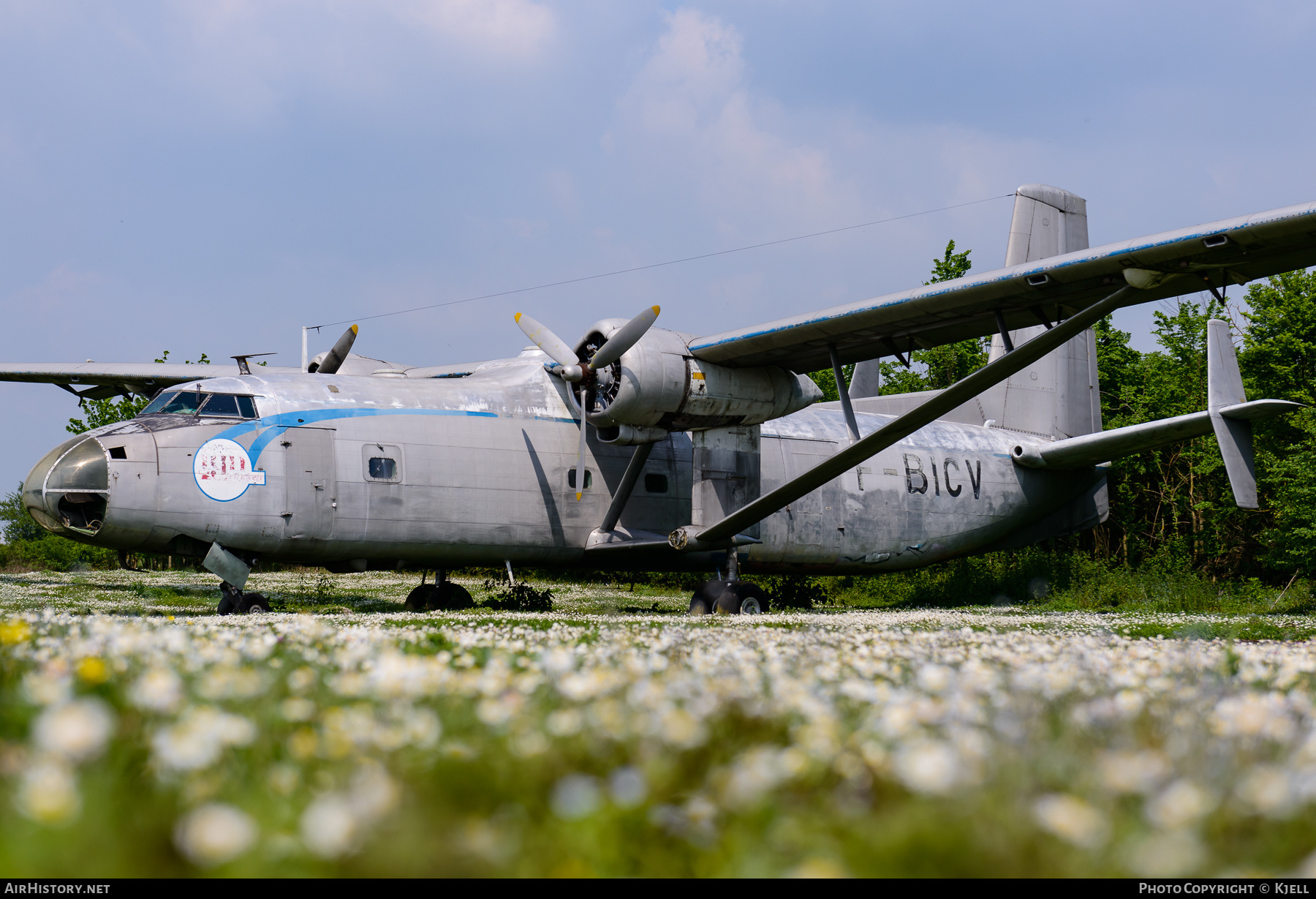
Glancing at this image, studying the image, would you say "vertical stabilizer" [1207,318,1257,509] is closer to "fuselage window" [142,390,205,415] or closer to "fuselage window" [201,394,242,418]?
"fuselage window" [201,394,242,418]

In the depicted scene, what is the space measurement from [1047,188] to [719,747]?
21343mm

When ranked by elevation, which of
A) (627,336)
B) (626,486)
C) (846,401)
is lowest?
(626,486)

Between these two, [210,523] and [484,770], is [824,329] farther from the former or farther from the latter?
[484,770]

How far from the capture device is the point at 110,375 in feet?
63.0

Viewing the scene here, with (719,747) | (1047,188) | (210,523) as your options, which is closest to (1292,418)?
(1047,188)

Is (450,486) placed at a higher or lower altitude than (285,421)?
lower

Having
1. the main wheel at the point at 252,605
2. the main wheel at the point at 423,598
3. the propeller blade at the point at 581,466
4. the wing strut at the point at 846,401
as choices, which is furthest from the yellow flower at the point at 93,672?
the main wheel at the point at 423,598

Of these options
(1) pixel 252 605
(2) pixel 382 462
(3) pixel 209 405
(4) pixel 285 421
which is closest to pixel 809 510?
(2) pixel 382 462

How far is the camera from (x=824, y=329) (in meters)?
13.9

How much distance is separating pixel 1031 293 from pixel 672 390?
488cm

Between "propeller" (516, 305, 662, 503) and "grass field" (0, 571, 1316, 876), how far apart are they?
9673 millimetres

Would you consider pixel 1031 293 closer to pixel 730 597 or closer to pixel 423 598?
pixel 730 597

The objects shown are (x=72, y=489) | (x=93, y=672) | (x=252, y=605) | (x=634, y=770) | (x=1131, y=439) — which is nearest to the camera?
(x=634, y=770)

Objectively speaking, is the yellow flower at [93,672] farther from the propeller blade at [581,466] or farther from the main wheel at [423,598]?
the main wheel at [423,598]
